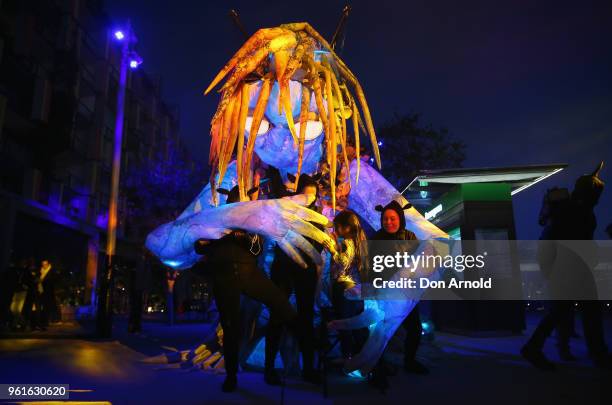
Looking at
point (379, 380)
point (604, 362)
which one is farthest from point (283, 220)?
point (604, 362)

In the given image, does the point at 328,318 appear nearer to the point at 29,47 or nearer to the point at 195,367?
the point at 195,367

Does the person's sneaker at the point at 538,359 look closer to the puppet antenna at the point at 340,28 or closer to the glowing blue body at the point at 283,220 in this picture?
the glowing blue body at the point at 283,220

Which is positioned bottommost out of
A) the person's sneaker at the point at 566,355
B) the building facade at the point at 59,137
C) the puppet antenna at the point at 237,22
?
the person's sneaker at the point at 566,355

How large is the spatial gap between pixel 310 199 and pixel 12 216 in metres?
14.3

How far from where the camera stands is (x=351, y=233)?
380 cm

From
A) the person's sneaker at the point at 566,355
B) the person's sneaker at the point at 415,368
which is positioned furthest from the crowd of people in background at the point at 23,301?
the person's sneaker at the point at 566,355

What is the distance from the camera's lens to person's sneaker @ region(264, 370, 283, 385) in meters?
3.38

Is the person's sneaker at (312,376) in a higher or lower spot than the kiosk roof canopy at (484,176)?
lower

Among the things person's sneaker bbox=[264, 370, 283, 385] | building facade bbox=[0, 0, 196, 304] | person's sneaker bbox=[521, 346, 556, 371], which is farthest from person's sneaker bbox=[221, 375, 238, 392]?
building facade bbox=[0, 0, 196, 304]

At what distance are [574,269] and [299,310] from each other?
119 inches

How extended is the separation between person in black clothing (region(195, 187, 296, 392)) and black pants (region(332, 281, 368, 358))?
22.5 inches

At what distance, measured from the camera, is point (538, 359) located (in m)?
3.92

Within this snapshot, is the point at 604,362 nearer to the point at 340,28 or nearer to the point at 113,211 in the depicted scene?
the point at 340,28

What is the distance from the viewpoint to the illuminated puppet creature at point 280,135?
3127 millimetres
